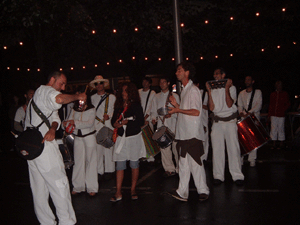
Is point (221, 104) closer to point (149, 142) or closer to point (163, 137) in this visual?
point (163, 137)

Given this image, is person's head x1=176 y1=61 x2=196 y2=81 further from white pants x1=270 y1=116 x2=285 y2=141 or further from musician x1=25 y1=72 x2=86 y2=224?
white pants x1=270 y1=116 x2=285 y2=141

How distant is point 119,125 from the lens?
19.6 feet

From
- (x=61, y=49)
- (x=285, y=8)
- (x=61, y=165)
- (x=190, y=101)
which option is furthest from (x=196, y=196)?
(x=61, y=49)

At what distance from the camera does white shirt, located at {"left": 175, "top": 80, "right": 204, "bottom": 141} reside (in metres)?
5.76

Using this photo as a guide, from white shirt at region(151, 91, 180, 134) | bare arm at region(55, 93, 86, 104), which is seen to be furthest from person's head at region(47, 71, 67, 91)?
white shirt at region(151, 91, 180, 134)

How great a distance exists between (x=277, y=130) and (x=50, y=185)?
8423 mm

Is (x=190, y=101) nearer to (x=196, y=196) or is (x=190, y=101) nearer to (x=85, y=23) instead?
(x=196, y=196)

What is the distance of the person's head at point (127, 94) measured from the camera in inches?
240

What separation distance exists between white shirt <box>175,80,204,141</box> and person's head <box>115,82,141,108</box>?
33.7 inches

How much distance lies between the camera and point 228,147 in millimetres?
6949

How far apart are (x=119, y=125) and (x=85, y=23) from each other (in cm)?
1341

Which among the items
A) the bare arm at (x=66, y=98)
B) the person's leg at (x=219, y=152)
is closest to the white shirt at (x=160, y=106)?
the person's leg at (x=219, y=152)

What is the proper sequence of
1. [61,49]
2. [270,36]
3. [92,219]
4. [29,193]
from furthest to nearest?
[61,49], [270,36], [29,193], [92,219]

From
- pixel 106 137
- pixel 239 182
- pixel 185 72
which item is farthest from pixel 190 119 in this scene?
pixel 239 182
